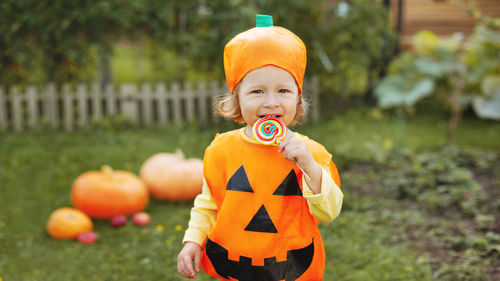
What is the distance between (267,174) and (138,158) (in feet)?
13.0

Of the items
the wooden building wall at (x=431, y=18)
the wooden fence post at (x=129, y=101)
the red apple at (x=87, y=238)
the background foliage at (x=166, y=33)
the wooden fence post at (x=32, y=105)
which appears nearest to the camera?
the red apple at (x=87, y=238)

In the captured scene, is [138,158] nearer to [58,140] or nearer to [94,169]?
[94,169]

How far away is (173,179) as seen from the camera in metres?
4.44

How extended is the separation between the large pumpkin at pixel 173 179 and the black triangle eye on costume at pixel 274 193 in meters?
2.67

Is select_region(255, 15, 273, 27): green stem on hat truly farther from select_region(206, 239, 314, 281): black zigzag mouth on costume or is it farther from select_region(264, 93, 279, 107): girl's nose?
select_region(206, 239, 314, 281): black zigzag mouth on costume

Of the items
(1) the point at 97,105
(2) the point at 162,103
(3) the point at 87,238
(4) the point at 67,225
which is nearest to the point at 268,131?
(3) the point at 87,238

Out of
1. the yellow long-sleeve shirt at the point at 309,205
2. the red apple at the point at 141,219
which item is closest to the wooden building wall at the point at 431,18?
the red apple at the point at 141,219

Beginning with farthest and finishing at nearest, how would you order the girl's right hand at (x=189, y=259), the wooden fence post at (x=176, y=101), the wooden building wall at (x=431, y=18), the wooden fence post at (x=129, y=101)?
the wooden building wall at (x=431, y=18) < the wooden fence post at (x=176, y=101) < the wooden fence post at (x=129, y=101) < the girl's right hand at (x=189, y=259)

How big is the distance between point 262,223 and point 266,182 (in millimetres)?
158

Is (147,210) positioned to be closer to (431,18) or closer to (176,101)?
(176,101)

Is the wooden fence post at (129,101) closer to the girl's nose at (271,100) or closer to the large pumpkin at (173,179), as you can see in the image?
the large pumpkin at (173,179)

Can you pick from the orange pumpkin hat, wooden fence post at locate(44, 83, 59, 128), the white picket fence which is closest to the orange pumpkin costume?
the orange pumpkin hat

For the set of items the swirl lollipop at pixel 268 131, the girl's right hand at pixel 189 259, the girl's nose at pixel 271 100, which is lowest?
the girl's right hand at pixel 189 259

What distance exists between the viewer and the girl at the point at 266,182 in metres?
1.77
